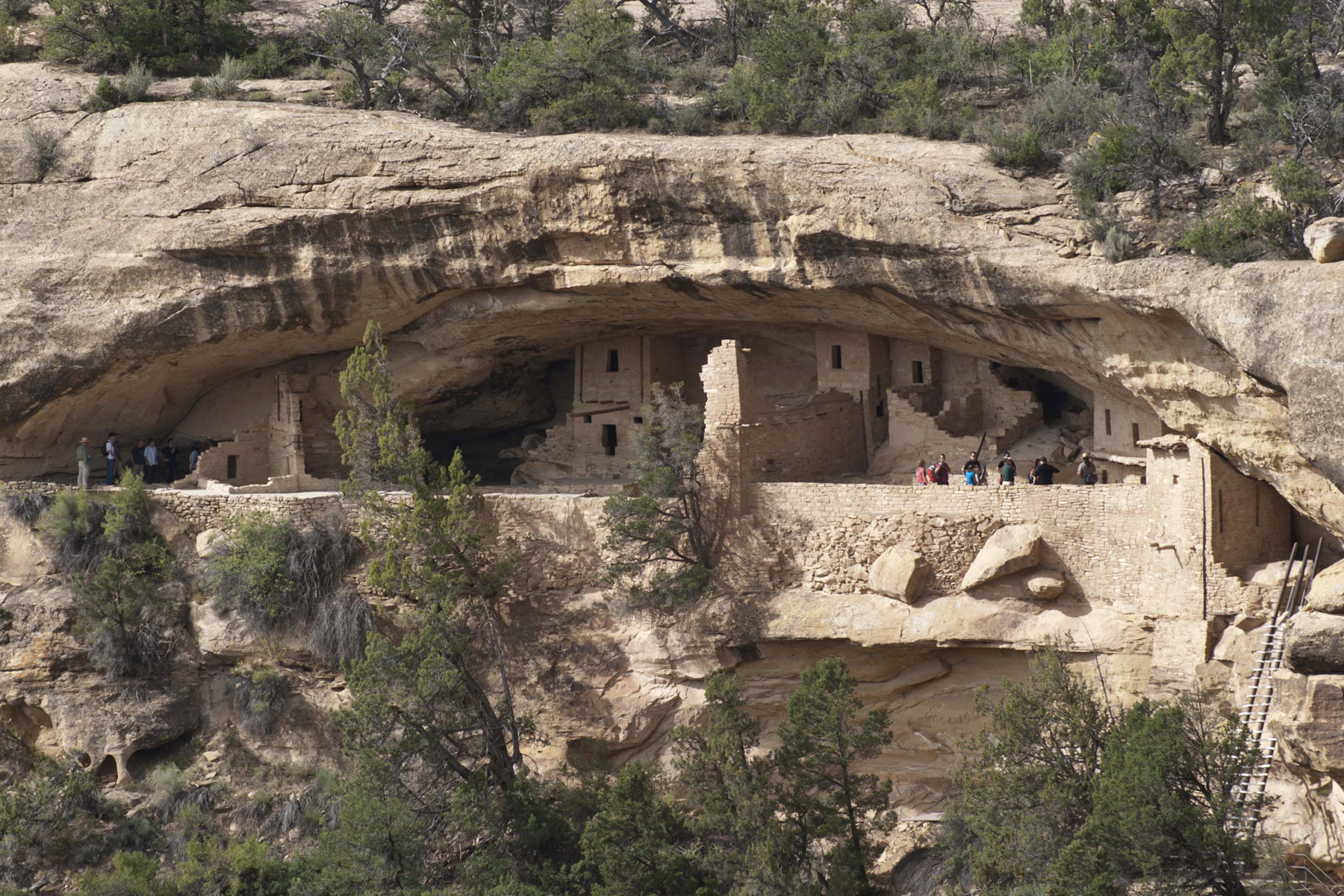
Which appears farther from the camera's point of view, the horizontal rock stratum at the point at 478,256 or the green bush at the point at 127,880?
the green bush at the point at 127,880

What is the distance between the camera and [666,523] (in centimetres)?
2088

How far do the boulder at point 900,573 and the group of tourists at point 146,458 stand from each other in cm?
1009

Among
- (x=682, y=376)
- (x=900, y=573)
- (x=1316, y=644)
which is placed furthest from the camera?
(x=682, y=376)

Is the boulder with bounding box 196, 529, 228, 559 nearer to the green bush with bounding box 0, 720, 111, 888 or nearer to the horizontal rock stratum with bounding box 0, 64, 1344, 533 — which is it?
the horizontal rock stratum with bounding box 0, 64, 1344, 533

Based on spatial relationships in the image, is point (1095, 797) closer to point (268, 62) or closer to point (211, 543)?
point (211, 543)

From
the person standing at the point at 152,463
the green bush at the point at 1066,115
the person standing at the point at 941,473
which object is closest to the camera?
the green bush at the point at 1066,115

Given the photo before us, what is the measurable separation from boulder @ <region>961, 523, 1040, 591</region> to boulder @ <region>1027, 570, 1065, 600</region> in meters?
0.18

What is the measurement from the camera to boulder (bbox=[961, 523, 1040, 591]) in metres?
19.4

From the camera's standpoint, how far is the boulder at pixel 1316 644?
16.0 meters

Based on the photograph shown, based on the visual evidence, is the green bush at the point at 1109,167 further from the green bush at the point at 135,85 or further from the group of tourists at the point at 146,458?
the green bush at the point at 135,85

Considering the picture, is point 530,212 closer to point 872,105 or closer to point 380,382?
point 380,382

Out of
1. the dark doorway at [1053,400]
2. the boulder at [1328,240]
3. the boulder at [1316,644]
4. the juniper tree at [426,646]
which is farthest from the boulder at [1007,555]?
the juniper tree at [426,646]

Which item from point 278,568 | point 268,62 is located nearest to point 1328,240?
point 278,568

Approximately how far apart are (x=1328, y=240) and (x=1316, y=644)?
13.2 ft
